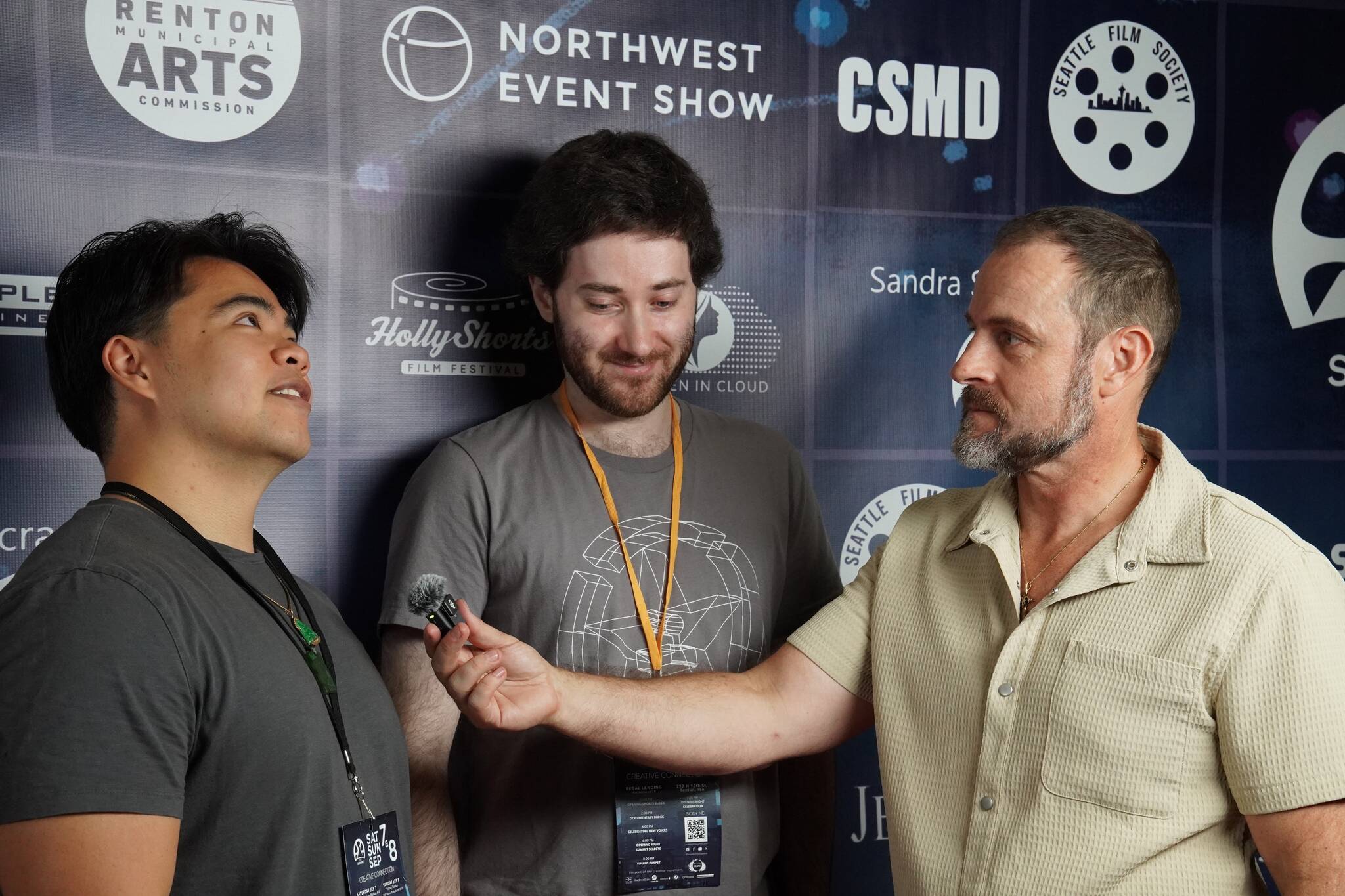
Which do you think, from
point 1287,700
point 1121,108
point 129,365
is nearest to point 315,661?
point 129,365

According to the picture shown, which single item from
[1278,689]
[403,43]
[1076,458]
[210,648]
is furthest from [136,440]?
[1278,689]

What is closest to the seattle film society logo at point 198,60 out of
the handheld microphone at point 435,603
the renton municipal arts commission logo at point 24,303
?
the renton municipal arts commission logo at point 24,303

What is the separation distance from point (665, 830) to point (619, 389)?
2.59 feet

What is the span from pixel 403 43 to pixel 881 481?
4.76 feet

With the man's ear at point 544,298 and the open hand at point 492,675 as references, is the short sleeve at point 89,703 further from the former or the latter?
the man's ear at point 544,298

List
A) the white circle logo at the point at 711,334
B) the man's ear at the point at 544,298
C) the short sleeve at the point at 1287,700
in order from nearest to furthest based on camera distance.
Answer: the short sleeve at the point at 1287,700 < the man's ear at the point at 544,298 < the white circle logo at the point at 711,334

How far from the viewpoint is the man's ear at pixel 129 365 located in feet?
5.31

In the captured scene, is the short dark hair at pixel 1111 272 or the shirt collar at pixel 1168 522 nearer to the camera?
the shirt collar at pixel 1168 522

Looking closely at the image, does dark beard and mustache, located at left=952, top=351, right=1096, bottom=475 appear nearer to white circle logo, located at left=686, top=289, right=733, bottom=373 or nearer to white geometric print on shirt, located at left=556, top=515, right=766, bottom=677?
white geometric print on shirt, located at left=556, top=515, right=766, bottom=677

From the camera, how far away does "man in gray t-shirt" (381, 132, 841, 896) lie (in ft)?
6.82

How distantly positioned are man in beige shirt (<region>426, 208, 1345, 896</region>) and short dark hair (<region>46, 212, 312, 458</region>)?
58 centimetres

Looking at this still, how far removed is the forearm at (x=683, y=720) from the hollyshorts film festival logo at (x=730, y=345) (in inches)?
32.9

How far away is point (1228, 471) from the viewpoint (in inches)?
119

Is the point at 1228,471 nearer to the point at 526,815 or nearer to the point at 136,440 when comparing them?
the point at 526,815
